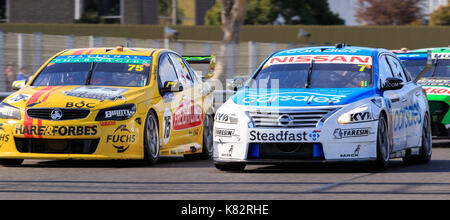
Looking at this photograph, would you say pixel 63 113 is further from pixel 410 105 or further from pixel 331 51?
pixel 410 105

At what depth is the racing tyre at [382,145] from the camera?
10.4m

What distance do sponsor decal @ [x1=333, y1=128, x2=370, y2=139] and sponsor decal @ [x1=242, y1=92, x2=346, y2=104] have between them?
1.22ft

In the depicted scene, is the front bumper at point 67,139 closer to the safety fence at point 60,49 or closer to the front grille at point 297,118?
the front grille at point 297,118

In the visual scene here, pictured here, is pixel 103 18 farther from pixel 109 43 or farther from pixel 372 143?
pixel 372 143

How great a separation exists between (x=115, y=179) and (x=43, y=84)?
277 cm

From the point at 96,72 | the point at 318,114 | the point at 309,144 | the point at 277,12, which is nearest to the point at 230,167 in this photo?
the point at 309,144

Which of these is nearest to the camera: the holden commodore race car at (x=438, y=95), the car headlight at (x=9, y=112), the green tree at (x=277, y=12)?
the car headlight at (x=9, y=112)

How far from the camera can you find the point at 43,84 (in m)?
12.2

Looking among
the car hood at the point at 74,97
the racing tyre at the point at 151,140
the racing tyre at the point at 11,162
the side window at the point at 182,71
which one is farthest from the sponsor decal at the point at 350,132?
the racing tyre at the point at 11,162

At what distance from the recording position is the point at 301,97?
10.5m

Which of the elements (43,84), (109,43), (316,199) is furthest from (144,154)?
(109,43)

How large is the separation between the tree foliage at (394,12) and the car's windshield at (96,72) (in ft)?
148

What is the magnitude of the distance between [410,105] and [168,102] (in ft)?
10.3
